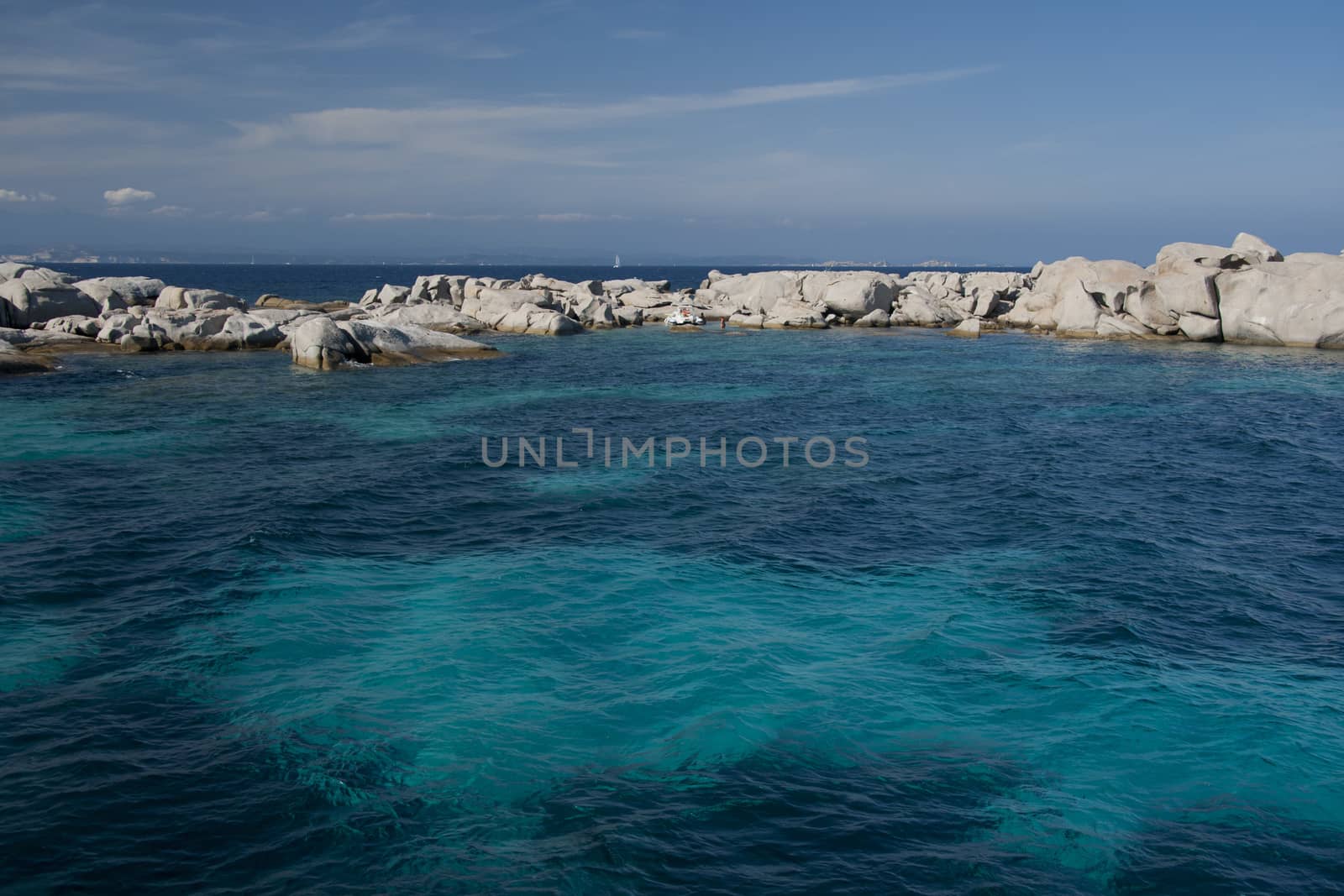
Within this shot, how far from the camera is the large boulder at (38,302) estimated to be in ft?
193

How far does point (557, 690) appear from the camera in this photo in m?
15.4

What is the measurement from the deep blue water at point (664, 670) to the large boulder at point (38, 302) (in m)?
32.4

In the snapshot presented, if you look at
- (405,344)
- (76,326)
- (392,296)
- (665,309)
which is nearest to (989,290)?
(665,309)

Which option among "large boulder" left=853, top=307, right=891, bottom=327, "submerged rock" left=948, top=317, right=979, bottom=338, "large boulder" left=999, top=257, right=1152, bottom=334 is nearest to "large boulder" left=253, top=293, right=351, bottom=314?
"large boulder" left=853, top=307, right=891, bottom=327

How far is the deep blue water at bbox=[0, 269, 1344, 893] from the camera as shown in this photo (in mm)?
11438

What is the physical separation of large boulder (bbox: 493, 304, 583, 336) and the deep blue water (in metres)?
41.2

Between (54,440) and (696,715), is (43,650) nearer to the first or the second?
(696,715)

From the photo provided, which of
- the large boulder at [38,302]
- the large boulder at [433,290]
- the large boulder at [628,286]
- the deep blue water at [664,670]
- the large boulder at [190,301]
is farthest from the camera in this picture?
the large boulder at [628,286]

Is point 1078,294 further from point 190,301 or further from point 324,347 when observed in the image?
point 190,301

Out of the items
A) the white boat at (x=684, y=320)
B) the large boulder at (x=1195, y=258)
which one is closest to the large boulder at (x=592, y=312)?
the white boat at (x=684, y=320)

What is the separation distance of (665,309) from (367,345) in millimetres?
41006

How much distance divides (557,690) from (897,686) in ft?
19.2

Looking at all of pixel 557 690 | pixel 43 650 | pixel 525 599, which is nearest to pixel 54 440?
pixel 43 650

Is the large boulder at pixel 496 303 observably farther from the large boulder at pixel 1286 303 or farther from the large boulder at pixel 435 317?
the large boulder at pixel 1286 303
